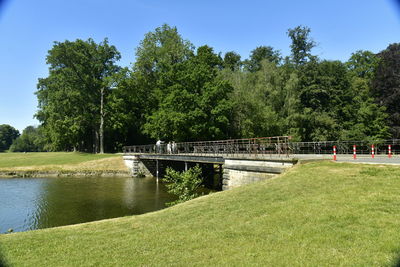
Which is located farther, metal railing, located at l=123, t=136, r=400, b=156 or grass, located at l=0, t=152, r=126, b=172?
grass, located at l=0, t=152, r=126, b=172

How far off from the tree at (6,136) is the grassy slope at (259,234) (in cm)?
12959

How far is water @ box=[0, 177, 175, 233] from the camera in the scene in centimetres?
1356

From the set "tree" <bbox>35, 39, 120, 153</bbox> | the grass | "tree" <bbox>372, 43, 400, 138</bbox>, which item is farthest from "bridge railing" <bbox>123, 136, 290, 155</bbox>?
"tree" <bbox>35, 39, 120, 153</bbox>

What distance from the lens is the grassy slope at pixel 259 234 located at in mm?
5045

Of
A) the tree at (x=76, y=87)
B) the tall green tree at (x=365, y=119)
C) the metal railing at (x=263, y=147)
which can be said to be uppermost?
the tree at (x=76, y=87)

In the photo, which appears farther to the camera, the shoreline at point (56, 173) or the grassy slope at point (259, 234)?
the shoreline at point (56, 173)

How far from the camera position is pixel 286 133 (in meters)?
35.7

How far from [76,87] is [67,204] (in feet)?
106

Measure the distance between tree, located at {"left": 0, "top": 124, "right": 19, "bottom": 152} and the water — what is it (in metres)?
110

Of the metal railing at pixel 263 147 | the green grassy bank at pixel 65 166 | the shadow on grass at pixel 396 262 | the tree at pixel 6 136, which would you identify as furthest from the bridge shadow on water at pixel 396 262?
the tree at pixel 6 136

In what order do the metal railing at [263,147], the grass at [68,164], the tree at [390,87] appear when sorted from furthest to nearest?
the grass at [68,164]
the tree at [390,87]
the metal railing at [263,147]

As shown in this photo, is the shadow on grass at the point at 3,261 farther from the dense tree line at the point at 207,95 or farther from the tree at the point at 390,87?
the tree at the point at 390,87

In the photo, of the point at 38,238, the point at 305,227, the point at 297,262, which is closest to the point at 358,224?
the point at 305,227

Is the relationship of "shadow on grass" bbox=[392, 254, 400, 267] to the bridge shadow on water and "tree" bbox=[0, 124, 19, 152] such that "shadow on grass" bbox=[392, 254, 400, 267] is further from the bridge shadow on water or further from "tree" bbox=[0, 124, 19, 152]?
"tree" bbox=[0, 124, 19, 152]
